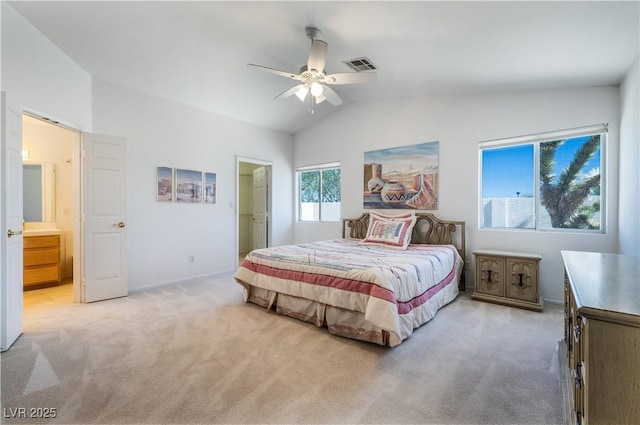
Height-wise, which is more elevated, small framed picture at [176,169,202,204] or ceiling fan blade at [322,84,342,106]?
ceiling fan blade at [322,84,342,106]

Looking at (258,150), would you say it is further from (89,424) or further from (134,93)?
(89,424)

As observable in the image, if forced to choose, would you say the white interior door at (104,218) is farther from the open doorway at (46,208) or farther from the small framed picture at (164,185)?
the open doorway at (46,208)

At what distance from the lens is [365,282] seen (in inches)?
102

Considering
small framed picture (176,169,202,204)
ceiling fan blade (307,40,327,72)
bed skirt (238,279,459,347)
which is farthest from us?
small framed picture (176,169,202,204)

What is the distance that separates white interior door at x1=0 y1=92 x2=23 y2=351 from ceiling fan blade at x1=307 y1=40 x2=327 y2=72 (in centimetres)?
265

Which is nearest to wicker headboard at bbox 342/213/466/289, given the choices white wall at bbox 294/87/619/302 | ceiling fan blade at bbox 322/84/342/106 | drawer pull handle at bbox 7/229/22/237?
white wall at bbox 294/87/619/302

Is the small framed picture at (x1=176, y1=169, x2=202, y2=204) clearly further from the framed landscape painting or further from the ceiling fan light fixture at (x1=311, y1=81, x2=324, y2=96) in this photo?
the framed landscape painting

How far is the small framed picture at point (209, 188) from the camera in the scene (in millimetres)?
5145

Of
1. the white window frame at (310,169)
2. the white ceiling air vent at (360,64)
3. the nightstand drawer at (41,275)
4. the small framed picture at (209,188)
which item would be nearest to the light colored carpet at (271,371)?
the nightstand drawer at (41,275)

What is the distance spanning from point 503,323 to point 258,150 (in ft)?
16.1

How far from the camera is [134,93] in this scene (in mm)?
4242

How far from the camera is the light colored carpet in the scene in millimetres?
1708

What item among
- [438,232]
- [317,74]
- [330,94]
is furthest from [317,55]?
[438,232]

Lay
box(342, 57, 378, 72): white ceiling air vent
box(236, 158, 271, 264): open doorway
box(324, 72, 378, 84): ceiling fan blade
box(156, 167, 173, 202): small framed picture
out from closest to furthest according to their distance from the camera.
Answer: box(324, 72, 378, 84): ceiling fan blade
box(342, 57, 378, 72): white ceiling air vent
box(156, 167, 173, 202): small framed picture
box(236, 158, 271, 264): open doorway
